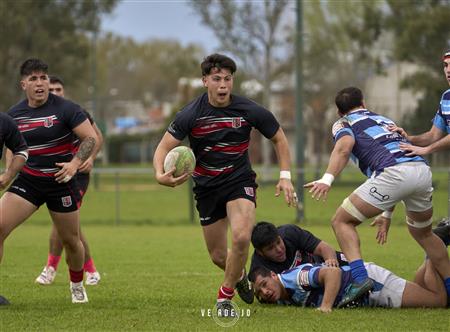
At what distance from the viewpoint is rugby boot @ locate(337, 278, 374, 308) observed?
867 centimetres

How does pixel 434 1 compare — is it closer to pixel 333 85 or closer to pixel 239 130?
pixel 333 85

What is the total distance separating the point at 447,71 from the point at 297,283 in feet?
8.54

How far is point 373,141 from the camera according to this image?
8828 mm

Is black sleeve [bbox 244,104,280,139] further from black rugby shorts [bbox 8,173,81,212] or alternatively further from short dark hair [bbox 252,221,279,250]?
black rugby shorts [bbox 8,173,81,212]

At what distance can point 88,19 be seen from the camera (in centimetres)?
4341

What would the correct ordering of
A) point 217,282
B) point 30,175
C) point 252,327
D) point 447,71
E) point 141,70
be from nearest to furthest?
1. point 252,327
2. point 447,71
3. point 30,175
4. point 217,282
5. point 141,70

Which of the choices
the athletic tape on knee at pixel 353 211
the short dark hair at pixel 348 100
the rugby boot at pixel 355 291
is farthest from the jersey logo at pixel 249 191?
the rugby boot at pixel 355 291

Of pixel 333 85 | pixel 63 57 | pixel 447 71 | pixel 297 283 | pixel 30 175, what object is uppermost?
pixel 447 71

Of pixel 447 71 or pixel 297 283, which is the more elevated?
pixel 447 71

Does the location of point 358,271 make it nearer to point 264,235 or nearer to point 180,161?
point 264,235

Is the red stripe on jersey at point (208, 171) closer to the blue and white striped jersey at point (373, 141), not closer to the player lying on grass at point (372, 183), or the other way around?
the player lying on grass at point (372, 183)

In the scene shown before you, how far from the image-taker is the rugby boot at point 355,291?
28.5 feet

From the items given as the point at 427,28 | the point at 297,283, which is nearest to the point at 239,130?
the point at 297,283

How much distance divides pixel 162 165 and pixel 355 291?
2.25 metres
